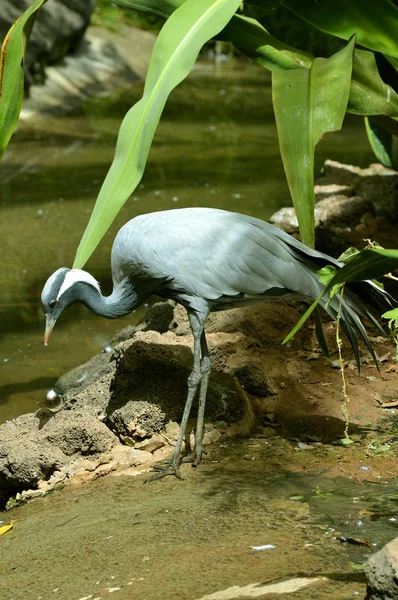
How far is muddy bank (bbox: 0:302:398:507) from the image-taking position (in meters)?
3.68

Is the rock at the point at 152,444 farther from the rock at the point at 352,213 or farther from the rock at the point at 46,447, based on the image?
the rock at the point at 352,213

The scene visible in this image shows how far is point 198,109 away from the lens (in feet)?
40.2

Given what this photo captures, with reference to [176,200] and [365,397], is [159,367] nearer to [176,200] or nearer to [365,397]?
[365,397]

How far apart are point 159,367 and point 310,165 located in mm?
1197

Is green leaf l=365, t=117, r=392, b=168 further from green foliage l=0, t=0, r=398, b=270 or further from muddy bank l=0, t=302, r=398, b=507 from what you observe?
green foliage l=0, t=0, r=398, b=270

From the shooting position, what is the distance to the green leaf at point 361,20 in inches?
143

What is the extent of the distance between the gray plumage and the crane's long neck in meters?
0.09

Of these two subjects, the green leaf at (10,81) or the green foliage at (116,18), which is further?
the green foliage at (116,18)

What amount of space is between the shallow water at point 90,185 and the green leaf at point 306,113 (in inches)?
82.3

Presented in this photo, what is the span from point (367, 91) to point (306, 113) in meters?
0.59

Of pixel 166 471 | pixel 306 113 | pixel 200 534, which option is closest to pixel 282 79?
pixel 306 113

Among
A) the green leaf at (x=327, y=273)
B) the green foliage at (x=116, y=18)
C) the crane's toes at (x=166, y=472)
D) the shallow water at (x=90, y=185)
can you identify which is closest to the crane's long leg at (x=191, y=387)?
the crane's toes at (x=166, y=472)

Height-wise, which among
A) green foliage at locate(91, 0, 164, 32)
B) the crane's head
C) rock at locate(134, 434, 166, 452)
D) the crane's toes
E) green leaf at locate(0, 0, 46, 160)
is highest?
green foliage at locate(91, 0, 164, 32)

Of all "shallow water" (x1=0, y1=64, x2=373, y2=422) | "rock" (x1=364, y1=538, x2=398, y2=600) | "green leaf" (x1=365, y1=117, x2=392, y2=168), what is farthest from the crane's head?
"green leaf" (x1=365, y1=117, x2=392, y2=168)
